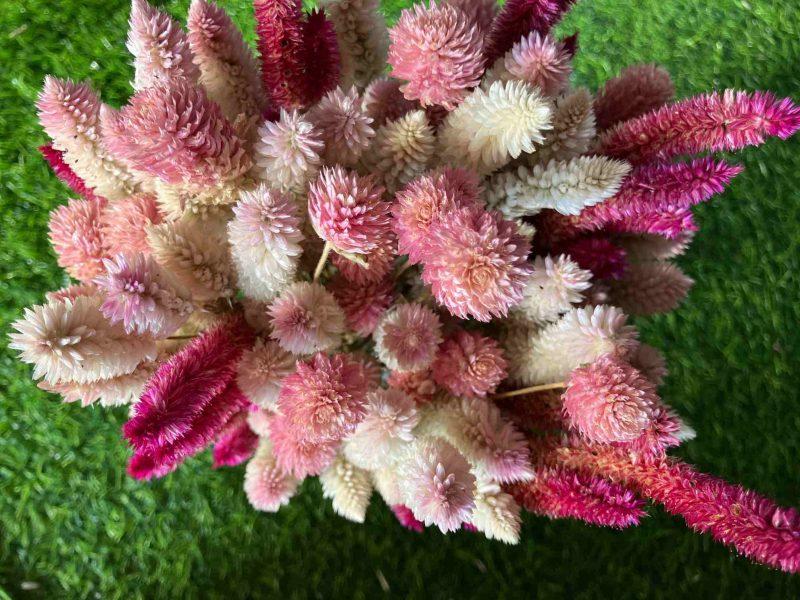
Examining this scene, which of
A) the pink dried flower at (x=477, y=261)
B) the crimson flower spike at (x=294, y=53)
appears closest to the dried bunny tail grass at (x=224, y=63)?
the crimson flower spike at (x=294, y=53)

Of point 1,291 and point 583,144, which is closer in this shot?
point 583,144

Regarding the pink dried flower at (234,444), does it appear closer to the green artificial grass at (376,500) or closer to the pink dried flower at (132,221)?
the green artificial grass at (376,500)

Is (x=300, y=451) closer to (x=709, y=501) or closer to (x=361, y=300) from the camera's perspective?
(x=361, y=300)

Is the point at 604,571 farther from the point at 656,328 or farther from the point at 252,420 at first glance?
the point at 252,420

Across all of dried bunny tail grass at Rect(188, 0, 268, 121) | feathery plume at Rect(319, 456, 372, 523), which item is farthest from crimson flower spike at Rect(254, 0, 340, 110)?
feathery plume at Rect(319, 456, 372, 523)

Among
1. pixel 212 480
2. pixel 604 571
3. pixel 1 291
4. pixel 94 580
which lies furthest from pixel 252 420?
pixel 604 571

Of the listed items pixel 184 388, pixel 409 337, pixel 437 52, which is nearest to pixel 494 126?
pixel 437 52

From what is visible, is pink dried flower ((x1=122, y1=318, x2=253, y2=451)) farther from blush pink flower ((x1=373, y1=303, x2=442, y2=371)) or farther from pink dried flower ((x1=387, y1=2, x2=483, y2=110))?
pink dried flower ((x1=387, y1=2, x2=483, y2=110))
